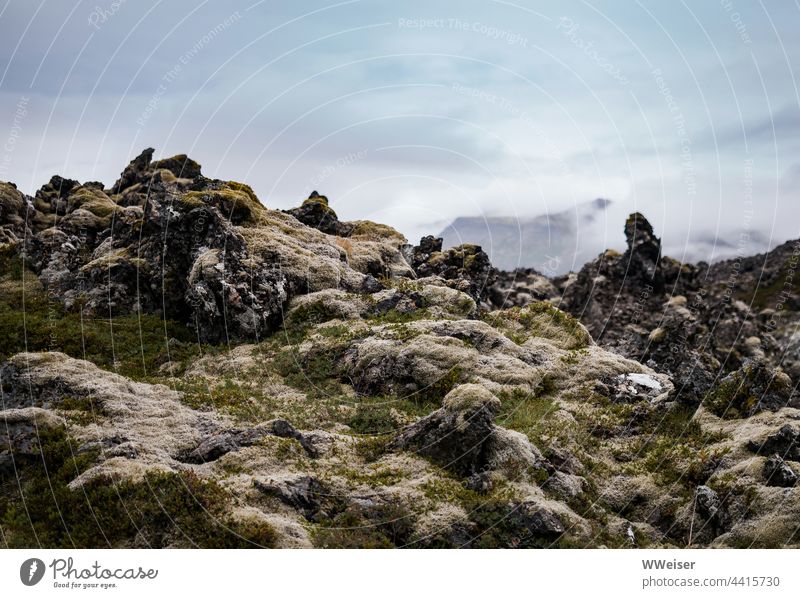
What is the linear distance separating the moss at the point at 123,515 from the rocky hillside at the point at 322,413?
71 millimetres

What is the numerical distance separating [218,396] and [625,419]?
903 inches

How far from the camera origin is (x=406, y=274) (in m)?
70.2

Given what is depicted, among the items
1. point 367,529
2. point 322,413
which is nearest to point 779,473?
point 367,529

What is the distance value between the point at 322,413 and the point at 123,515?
1419 centimetres

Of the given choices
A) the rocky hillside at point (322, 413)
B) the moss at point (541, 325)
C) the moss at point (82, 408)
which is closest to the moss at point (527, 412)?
the rocky hillside at point (322, 413)

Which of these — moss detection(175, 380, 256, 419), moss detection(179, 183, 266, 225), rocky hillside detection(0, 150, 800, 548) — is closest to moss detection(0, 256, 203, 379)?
rocky hillside detection(0, 150, 800, 548)

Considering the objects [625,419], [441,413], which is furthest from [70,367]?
[625,419]

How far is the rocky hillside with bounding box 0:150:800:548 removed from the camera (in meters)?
23.6

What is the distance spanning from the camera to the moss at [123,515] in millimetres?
21219

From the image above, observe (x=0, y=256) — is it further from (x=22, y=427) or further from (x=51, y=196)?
(x=22, y=427)

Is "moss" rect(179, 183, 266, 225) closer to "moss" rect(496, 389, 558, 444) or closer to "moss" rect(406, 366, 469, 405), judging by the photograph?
"moss" rect(406, 366, 469, 405)

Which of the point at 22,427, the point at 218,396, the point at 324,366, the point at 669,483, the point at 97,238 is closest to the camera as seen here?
the point at 22,427

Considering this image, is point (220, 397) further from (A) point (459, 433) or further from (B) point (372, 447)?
(A) point (459, 433)

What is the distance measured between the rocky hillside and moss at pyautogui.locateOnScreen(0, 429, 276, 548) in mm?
71
